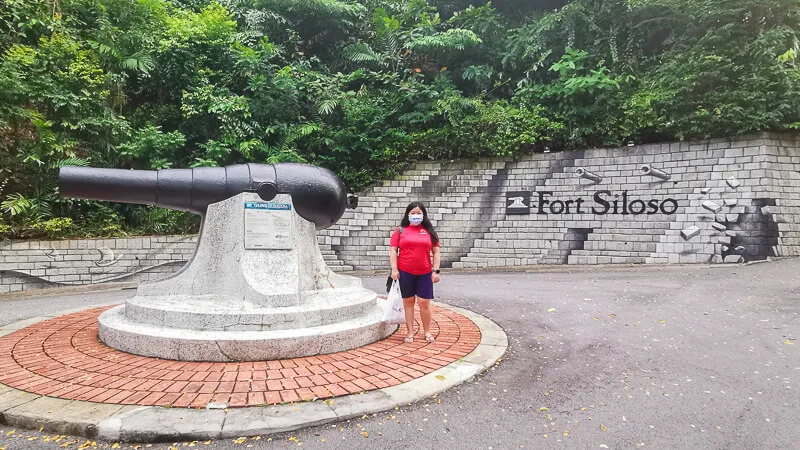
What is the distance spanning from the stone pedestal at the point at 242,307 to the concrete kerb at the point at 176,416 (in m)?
0.90

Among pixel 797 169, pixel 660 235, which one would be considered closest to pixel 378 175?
pixel 660 235

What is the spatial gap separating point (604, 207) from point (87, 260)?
12571mm

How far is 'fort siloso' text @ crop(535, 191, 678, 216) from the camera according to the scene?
34.6 feet

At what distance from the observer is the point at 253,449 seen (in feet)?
7.78

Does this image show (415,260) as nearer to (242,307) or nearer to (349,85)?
(242,307)

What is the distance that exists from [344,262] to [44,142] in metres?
7.66

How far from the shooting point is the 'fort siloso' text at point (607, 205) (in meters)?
10.5

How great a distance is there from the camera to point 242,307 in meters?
4.02

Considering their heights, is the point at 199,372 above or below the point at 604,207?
below

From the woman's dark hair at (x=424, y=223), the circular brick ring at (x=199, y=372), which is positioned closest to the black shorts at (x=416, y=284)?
the woman's dark hair at (x=424, y=223)

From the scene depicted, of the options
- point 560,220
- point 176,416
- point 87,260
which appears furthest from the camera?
point 560,220

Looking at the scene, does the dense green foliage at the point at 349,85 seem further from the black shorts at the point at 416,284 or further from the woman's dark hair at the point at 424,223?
the black shorts at the point at 416,284

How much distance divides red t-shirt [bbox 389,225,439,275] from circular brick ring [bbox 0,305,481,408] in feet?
2.41

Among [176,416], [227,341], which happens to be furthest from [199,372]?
[176,416]
